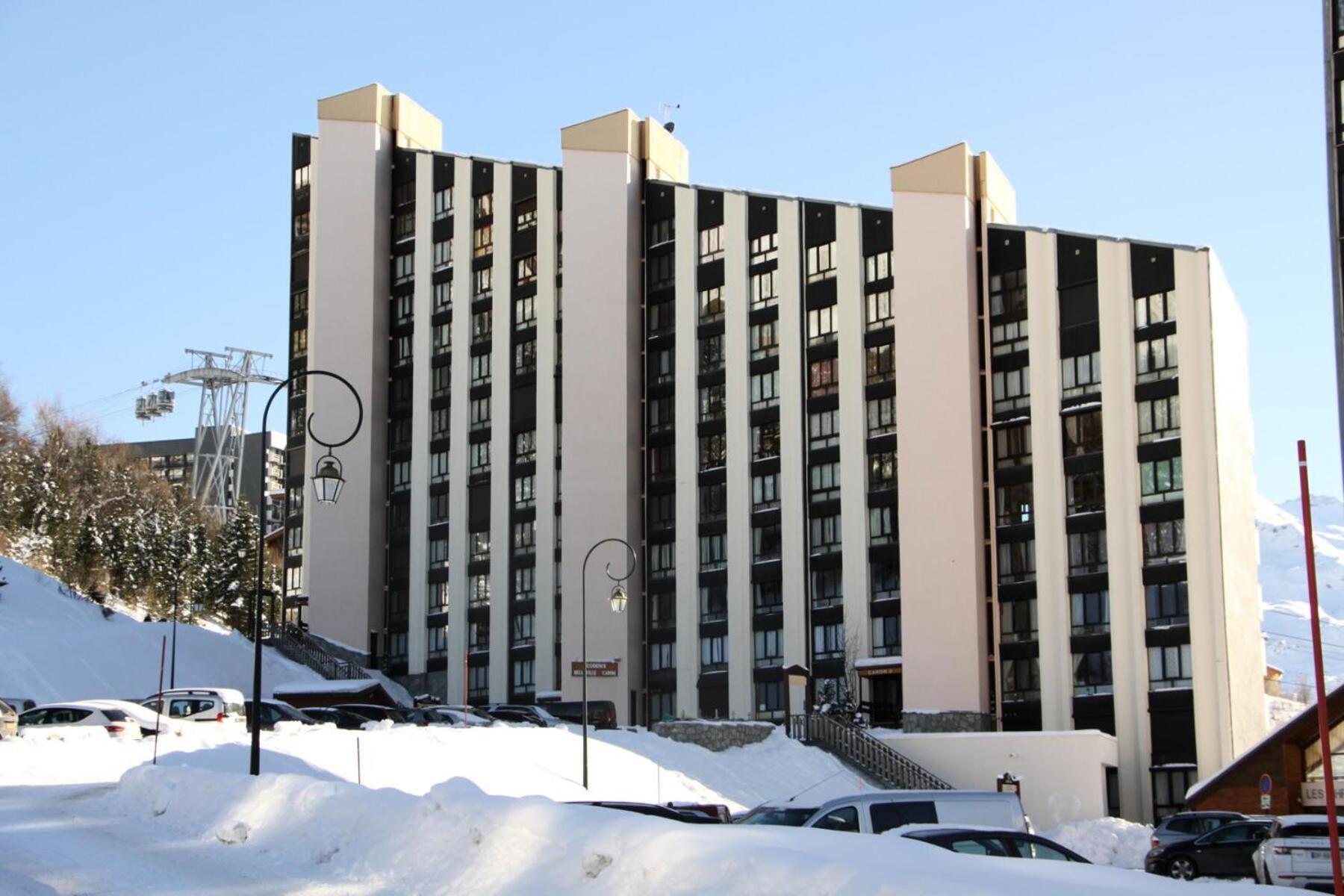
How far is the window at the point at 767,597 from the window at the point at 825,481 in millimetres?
4573

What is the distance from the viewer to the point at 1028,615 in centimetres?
6962

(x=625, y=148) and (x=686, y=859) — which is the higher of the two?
(x=625, y=148)

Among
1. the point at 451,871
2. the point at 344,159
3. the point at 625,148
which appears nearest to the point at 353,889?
the point at 451,871

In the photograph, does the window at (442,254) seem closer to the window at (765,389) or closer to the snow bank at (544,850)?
the window at (765,389)

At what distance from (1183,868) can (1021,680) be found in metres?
36.2

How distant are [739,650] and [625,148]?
1023 inches

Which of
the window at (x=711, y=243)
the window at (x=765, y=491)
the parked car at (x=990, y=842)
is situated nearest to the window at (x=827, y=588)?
the window at (x=765, y=491)

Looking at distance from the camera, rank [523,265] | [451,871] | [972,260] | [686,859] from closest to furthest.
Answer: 1. [686,859]
2. [451,871]
3. [972,260]
4. [523,265]

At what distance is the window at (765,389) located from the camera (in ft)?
251

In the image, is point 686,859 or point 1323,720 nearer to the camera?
point 686,859

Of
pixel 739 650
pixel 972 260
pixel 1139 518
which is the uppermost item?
pixel 972 260

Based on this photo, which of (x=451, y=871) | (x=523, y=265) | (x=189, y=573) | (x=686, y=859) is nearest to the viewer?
(x=686, y=859)

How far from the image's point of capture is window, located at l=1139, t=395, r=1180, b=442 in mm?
66875

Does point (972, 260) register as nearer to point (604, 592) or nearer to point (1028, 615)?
point (1028, 615)
